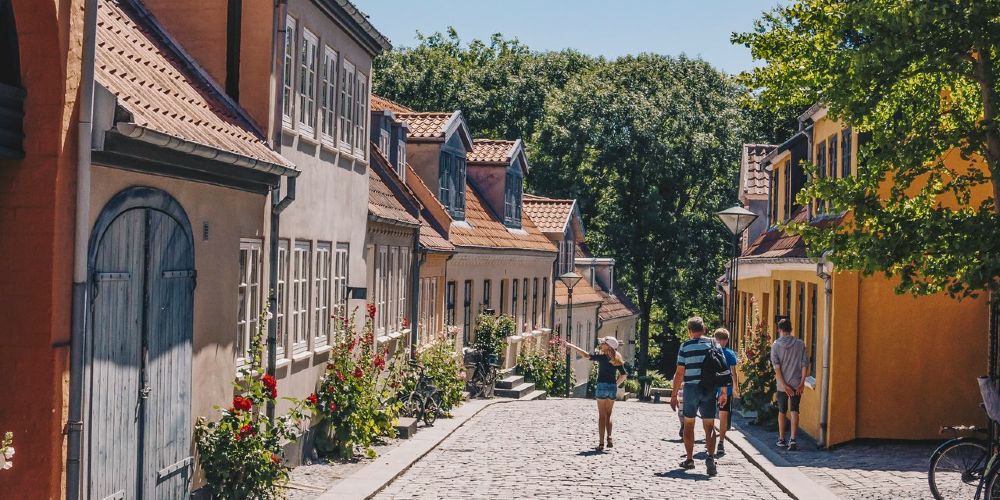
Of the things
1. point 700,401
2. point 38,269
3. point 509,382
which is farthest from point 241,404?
point 509,382

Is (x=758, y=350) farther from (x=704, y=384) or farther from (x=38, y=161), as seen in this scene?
(x=38, y=161)

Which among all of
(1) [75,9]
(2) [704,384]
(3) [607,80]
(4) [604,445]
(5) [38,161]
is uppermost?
(3) [607,80]

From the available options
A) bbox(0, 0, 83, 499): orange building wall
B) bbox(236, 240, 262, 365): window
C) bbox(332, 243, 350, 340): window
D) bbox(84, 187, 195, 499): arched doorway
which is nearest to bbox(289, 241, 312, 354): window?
bbox(332, 243, 350, 340): window

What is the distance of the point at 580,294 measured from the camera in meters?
50.2

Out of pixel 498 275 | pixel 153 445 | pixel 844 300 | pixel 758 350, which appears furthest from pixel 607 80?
pixel 153 445

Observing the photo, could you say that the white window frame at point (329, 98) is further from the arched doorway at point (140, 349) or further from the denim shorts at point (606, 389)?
the arched doorway at point (140, 349)

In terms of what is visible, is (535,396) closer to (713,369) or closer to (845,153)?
(845,153)

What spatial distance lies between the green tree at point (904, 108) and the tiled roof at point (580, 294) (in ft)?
101

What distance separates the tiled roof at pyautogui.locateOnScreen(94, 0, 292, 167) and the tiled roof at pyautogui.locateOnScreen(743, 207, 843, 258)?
346 inches

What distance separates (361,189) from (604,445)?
17.1ft

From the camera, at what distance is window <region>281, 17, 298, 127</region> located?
49.1 feet

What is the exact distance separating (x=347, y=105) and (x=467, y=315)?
14175 mm

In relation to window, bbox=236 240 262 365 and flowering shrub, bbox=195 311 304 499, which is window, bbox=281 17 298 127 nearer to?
window, bbox=236 240 262 365

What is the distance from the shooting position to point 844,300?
Result: 18.8 m
